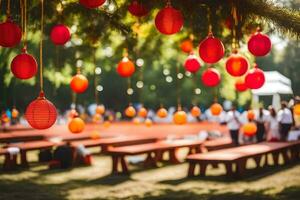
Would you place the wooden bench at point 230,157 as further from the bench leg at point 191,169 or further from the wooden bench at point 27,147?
the wooden bench at point 27,147

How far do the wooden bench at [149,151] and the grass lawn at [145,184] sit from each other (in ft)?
1.29

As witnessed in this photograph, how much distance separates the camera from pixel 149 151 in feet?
43.5

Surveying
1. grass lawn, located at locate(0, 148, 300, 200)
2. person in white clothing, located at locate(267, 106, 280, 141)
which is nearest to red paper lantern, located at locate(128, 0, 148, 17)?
grass lawn, located at locate(0, 148, 300, 200)

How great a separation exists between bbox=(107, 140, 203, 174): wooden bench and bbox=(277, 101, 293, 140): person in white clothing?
3.48m

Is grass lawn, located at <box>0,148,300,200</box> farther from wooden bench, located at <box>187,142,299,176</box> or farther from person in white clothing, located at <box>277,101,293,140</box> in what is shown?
person in white clothing, located at <box>277,101,293,140</box>

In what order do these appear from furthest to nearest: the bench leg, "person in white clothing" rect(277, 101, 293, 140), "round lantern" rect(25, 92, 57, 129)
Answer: "person in white clothing" rect(277, 101, 293, 140) → the bench leg → "round lantern" rect(25, 92, 57, 129)

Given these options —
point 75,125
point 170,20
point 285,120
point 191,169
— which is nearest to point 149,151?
point 191,169

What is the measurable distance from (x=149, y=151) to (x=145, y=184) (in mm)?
2467

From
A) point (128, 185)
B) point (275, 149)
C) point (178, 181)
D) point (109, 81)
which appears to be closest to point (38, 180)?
point (128, 185)

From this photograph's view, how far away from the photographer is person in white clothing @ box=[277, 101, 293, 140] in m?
16.8

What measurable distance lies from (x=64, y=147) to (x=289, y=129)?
27.5 ft

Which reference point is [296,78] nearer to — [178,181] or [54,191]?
[178,181]

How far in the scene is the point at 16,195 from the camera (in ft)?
31.0

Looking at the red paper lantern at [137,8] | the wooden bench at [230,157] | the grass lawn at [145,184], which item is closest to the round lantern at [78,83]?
the red paper lantern at [137,8]
